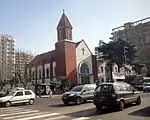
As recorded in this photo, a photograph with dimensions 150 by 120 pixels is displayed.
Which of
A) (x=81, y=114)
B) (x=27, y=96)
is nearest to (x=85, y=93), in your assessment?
(x=27, y=96)

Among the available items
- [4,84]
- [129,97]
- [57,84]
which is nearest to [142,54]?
[57,84]

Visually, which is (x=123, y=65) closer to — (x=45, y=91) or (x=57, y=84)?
(x=57, y=84)

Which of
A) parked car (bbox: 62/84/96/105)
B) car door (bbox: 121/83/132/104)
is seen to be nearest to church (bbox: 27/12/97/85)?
parked car (bbox: 62/84/96/105)

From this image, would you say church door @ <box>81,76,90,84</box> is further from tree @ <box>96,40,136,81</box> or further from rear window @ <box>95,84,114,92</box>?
rear window @ <box>95,84,114,92</box>

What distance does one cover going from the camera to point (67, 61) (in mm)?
55906

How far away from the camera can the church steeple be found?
58.1 metres

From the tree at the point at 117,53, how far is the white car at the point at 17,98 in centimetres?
3771

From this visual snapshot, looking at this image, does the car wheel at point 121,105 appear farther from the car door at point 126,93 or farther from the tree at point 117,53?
the tree at point 117,53

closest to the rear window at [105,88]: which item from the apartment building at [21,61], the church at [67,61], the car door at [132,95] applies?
the car door at [132,95]

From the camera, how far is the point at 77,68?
5788cm

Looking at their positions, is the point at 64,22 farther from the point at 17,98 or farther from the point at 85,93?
the point at 85,93

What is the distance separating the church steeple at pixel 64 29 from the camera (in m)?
58.1

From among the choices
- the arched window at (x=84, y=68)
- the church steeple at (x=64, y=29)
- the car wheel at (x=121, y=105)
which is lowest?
the car wheel at (x=121, y=105)

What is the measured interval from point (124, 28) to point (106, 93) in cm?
10430
